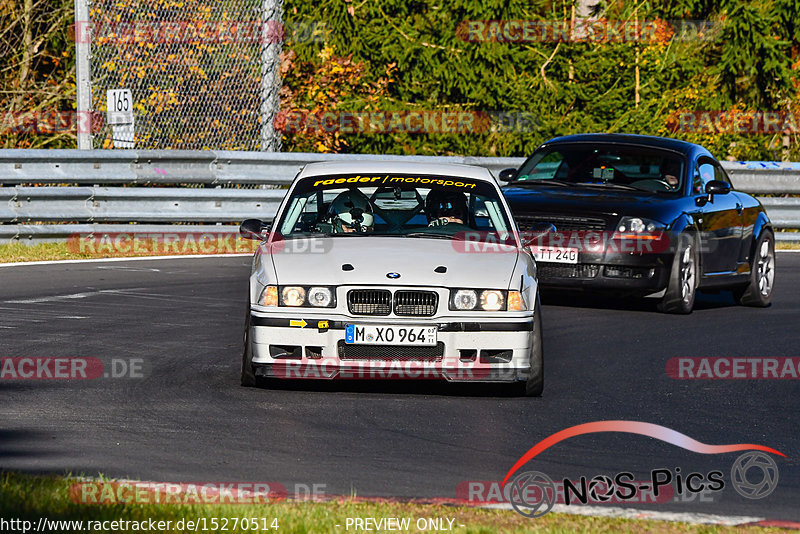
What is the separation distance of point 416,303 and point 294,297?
0.70m

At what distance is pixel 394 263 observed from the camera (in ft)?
27.0

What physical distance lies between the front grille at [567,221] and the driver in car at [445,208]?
2.94 meters

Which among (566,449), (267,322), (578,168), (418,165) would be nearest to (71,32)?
(578,168)

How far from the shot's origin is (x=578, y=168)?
44.6 feet

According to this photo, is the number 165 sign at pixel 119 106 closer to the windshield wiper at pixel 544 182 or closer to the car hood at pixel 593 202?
the windshield wiper at pixel 544 182

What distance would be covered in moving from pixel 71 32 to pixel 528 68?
7.78 meters

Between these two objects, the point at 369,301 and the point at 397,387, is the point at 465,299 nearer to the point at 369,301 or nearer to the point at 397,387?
the point at 369,301

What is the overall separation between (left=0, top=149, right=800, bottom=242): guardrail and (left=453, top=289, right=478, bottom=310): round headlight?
23.2 ft

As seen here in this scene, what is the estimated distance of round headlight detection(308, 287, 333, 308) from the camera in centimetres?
809

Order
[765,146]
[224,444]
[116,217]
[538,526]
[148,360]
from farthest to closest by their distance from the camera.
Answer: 1. [765,146]
2. [116,217]
3. [148,360]
4. [224,444]
5. [538,526]

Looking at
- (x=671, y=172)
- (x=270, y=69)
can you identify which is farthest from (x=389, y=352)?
(x=270, y=69)

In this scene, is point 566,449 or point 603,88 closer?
point 566,449

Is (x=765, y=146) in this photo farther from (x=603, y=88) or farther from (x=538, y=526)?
(x=538, y=526)

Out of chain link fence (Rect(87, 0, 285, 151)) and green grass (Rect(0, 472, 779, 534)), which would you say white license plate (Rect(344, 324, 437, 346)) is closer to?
green grass (Rect(0, 472, 779, 534))
